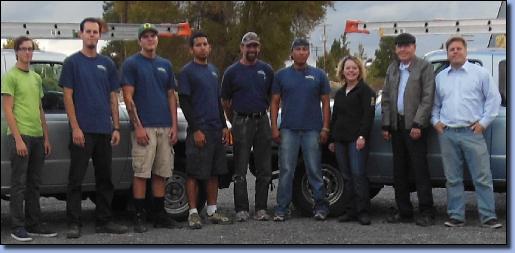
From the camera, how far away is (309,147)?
24.1 ft

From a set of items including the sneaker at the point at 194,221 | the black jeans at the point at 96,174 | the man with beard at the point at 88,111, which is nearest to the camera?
the man with beard at the point at 88,111

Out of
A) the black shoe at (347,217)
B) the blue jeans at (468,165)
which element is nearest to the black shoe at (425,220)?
the blue jeans at (468,165)

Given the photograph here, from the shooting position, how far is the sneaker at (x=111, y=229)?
6.81 meters

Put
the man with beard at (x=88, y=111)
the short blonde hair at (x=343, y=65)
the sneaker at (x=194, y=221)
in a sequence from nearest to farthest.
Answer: the man with beard at (x=88, y=111), the sneaker at (x=194, y=221), the short blonde hair at (x=343, y=65)

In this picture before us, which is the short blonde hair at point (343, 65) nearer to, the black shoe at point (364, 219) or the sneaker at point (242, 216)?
the black shoe at point (364, 219)

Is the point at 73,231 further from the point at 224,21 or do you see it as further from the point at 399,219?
the point at 224,21

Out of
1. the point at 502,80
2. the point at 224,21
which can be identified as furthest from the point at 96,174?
the point at 224,21

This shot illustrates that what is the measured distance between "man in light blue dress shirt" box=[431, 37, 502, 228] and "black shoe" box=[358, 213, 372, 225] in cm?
73

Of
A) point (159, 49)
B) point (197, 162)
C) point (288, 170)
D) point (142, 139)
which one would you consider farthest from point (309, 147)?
point (159, 49)

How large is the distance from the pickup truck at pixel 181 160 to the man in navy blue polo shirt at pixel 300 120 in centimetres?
29

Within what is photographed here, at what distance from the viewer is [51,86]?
22.6 ft

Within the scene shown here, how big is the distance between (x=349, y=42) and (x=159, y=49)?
205 cm

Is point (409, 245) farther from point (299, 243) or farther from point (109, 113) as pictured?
point (109, 113)

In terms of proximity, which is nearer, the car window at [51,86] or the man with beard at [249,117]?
the car window at [51,86]
